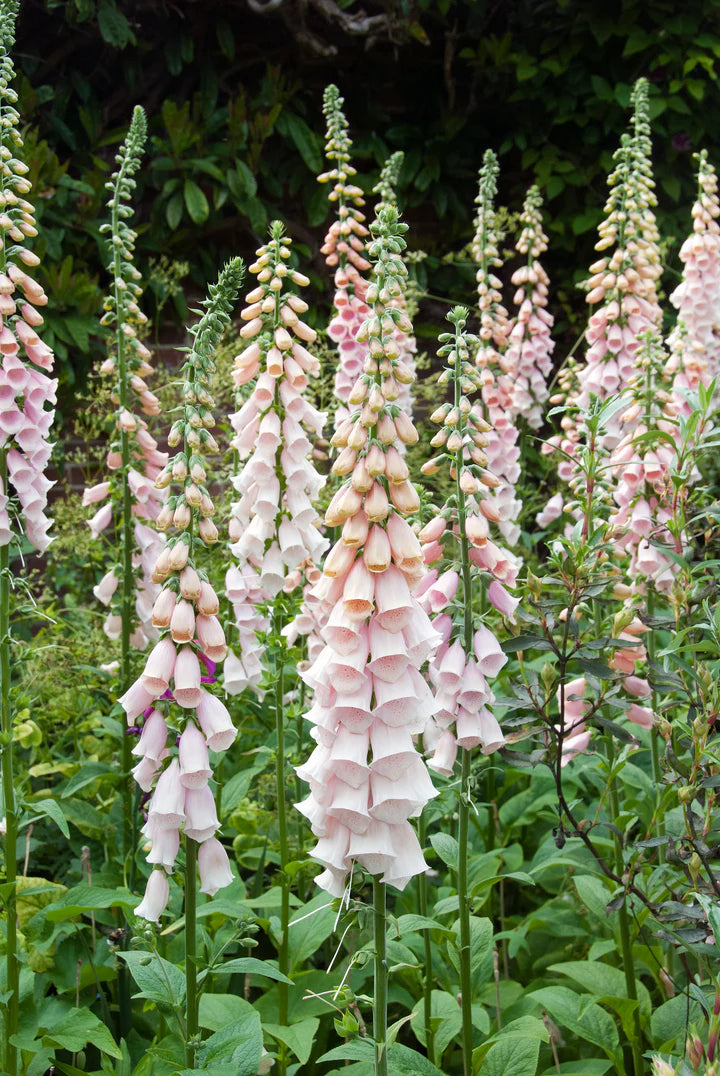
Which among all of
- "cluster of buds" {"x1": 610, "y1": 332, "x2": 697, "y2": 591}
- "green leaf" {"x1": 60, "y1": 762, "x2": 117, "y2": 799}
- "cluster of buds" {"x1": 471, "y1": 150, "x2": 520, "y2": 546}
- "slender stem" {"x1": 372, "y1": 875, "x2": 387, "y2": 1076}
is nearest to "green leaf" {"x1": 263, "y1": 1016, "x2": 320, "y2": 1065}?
"slender stem" {"x1": 372, "y1": 875, "x2": 387, "y2": 1076}

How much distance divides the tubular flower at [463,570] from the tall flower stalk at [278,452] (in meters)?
0.50

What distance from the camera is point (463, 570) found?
197 cm

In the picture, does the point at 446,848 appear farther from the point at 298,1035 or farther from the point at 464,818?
the point at 298,1035

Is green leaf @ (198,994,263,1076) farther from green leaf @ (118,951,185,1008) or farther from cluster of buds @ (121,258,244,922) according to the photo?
cluster of buds @ (121,258,244,922)

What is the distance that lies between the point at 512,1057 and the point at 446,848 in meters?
0.43

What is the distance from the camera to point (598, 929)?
255cm

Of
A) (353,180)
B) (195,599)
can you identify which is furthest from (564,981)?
(353,180)

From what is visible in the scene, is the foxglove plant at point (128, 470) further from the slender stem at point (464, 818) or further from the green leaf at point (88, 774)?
the slender stem at point (464, 818)

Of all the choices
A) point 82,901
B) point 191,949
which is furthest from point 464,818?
point 82,901

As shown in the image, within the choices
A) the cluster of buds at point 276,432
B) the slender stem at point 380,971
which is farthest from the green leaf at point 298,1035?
the cluster of buds at point 276,432

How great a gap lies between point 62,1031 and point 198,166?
16.1ft

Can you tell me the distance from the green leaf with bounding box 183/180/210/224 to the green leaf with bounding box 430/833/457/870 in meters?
4.42

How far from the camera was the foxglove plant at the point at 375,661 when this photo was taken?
1510 millimetres

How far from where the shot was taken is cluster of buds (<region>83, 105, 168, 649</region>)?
2.89 meters
